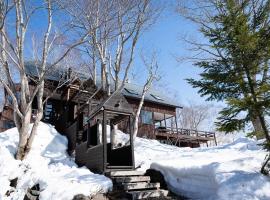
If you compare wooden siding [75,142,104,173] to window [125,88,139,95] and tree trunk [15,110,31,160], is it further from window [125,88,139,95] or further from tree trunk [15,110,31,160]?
window [125,88,139,95]

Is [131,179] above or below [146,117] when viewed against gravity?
below

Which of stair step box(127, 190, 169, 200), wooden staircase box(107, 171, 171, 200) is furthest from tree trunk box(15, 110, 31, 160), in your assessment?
stair step box(127, 190, 169, 200)

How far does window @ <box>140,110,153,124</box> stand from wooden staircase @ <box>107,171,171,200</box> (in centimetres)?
1722

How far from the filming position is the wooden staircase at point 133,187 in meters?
7.68

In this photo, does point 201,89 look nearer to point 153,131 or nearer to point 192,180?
point 192,180

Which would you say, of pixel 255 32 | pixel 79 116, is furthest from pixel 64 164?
pixel 255 32

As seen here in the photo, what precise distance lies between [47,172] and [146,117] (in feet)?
57.3

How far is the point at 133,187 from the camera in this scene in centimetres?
822

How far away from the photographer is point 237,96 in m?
8.06

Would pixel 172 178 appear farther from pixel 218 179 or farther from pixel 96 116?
pixel 96 116

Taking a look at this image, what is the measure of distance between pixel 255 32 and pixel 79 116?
9.08m

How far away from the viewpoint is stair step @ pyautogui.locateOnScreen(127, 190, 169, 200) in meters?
7.58

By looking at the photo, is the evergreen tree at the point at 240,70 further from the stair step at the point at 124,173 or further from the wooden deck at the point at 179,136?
the wooden deck at the point at 179,136

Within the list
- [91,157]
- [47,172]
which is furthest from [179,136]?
[47,172]
